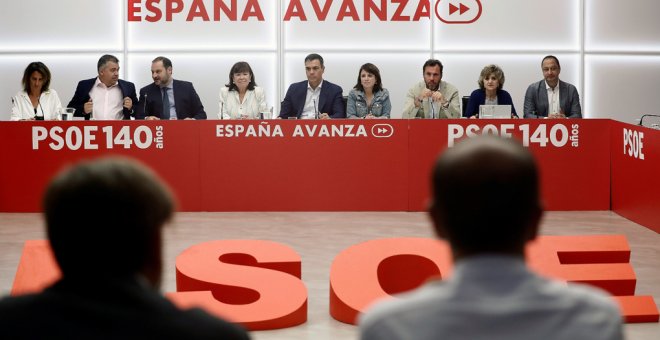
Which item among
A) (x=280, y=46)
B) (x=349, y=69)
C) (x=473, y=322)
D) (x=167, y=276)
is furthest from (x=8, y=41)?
(x=473, y=322)

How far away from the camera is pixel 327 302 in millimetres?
5691

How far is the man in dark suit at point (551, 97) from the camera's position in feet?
31.3

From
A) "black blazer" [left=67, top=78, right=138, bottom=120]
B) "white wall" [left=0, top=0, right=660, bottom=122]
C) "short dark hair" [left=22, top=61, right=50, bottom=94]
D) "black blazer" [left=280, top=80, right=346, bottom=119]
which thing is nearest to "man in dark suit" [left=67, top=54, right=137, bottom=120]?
"black blazer" [left=67, top=78, right=138, bottom=120]

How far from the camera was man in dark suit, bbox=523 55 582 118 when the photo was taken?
375 inches

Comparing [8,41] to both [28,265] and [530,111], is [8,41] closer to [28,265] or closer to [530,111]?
[530,111]

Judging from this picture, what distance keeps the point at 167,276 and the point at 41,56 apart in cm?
546

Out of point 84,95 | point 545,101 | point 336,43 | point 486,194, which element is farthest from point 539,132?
point 486,194

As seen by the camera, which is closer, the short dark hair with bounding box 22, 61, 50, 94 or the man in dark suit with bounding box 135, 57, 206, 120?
the short dark hair with bounding box 22, 61, 50, 94

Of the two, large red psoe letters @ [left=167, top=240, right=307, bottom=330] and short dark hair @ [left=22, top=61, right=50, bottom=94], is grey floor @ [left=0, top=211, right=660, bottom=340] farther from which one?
short dark hair @ [left=22, top=61, right=50, bottom=94]

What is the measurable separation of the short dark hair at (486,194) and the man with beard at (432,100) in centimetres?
773

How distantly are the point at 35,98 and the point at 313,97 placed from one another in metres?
2.41

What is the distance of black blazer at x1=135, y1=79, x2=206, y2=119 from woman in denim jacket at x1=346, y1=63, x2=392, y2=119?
1.33 metres

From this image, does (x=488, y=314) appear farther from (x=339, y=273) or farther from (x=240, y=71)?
(x=240, y=71)

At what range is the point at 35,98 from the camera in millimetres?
9211
